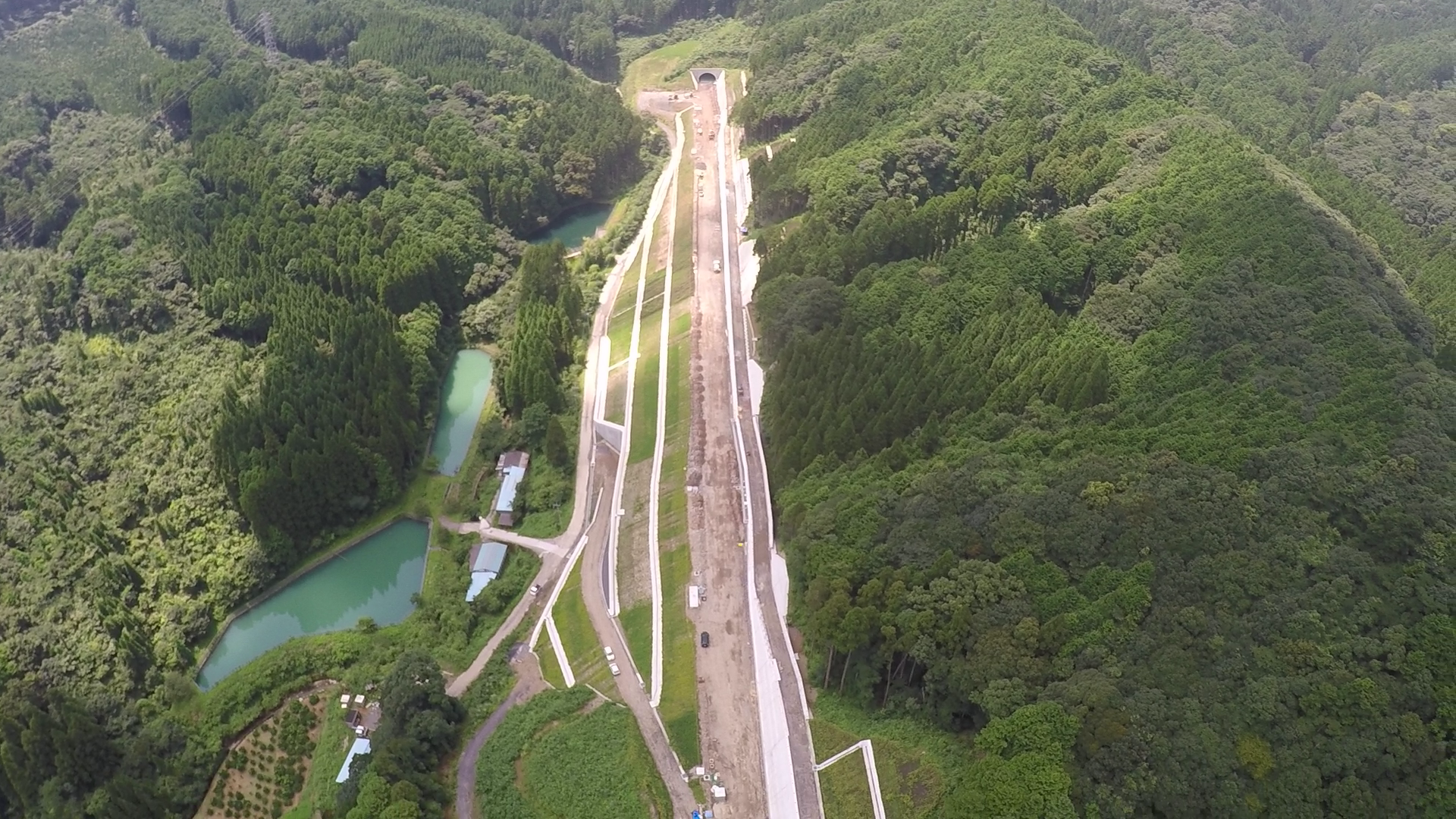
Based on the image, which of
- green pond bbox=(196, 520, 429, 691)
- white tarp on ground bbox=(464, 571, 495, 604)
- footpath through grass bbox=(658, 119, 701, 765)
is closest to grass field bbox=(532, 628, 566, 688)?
white tarp on ground bbox=(464, 571, 495, 604)

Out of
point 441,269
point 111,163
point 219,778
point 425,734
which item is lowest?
point 219,778

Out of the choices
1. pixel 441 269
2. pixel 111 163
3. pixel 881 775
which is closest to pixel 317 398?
pixel 441 269

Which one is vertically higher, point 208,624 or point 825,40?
point 825,40

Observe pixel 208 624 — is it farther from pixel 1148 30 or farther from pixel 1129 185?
pixel 1148 30

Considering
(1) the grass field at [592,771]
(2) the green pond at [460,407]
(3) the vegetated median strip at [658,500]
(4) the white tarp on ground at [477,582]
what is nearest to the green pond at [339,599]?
(4) the white tarp on ground at [477,582]

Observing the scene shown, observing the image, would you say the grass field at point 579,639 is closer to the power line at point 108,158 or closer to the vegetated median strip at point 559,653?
the vegetated median strip at point 559,653

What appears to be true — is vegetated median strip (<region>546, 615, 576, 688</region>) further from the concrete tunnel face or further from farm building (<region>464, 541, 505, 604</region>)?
→ the concrete tunnel face
